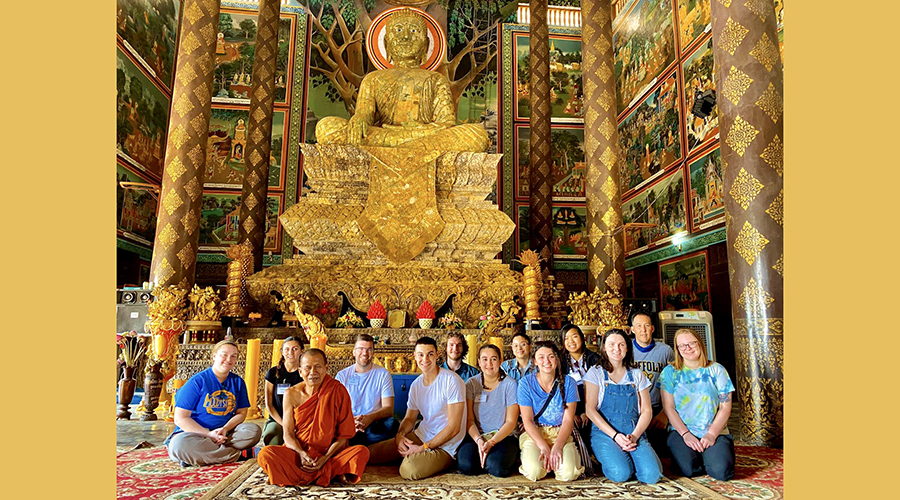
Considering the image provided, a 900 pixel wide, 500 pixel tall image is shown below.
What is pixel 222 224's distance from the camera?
14289 millimetres

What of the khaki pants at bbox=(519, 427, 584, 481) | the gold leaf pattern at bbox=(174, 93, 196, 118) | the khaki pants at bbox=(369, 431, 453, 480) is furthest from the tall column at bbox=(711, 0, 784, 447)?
the gold leaf pattern at bbox=(174, 93, 196, 118)

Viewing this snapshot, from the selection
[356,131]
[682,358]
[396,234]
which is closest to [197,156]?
[356,131]

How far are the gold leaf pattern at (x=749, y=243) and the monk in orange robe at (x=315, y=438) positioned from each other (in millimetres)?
3478

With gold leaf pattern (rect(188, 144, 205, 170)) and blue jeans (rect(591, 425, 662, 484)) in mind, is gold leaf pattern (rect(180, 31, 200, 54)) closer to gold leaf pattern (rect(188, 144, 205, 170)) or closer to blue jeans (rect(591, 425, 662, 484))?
gold leaf pattern (rect(188, 144, 205, 170))

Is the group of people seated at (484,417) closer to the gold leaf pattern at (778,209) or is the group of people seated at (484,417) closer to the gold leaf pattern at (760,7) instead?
the gold leaf pattern at (778,209)

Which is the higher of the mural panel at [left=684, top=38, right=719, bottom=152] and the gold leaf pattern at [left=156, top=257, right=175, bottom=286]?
Answer: the mural panel at [left=684, top=38, right=719, bottom=152]

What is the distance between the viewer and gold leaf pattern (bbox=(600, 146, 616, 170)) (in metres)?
8.27

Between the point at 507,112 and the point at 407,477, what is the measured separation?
1335 centimetres

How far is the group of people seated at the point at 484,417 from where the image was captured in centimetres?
324

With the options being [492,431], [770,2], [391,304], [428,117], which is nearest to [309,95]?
[428,117]

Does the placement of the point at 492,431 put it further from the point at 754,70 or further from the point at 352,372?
the point at 754,70

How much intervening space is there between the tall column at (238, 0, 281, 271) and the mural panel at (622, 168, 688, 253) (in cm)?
824

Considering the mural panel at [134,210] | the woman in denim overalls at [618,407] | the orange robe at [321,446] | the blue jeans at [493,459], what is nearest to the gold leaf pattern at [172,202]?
the orange robe at [321,446]

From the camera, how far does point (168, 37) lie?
13555mm
